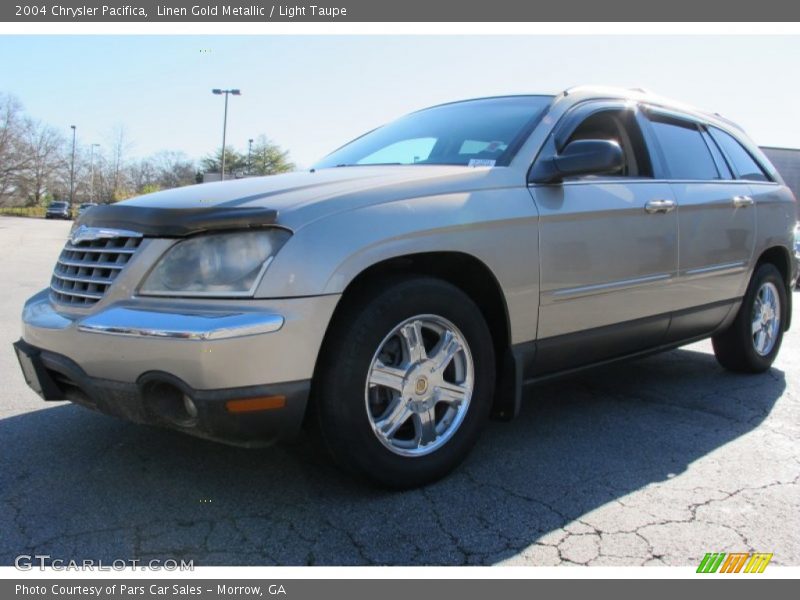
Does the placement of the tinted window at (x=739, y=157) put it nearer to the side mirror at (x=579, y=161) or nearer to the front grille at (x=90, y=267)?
the side mirror at (x=579, y=161)

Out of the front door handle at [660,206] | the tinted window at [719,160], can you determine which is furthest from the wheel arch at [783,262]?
the front door handle at [660,206]

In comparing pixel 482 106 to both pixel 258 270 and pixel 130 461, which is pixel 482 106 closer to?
pixel 258 270

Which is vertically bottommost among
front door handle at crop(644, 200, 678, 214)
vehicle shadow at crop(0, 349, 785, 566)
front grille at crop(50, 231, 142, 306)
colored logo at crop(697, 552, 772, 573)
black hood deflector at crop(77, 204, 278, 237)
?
vehicle shadow at crop(0, 349, 785, 566)

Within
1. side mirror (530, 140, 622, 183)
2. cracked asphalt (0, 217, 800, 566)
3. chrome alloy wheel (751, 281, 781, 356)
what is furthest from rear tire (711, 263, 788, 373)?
side mirror (530, 140, 622, 183)

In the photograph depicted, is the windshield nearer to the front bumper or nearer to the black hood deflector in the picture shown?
the black hood deflector

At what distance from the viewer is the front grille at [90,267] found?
2.65m

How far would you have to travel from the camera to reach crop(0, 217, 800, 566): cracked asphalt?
242 centimetres

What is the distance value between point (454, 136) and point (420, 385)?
1.55 m

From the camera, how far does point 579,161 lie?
317 centimetres

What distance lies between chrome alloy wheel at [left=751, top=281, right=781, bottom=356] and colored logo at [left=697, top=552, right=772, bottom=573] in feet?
9.74

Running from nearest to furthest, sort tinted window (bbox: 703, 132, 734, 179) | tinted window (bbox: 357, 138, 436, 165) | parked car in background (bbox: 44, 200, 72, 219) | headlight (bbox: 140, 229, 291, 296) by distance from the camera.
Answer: headlight (bbox: 140, 229, 291, 296) → tinted window (bbox: 357, 138, 436, 165) → tinted window (bbox: 703, 132, 734, 179) → parked car in background (bbox: 44, 200, 72, 219)

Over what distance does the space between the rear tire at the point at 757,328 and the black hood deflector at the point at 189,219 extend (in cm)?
380

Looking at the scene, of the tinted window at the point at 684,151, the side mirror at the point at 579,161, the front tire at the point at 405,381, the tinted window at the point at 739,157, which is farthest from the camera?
the tinted window at the point at 739,157

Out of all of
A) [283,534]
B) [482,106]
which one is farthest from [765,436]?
[283,534]
